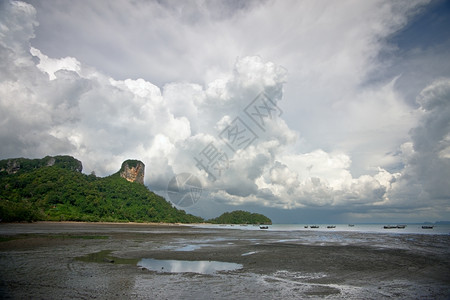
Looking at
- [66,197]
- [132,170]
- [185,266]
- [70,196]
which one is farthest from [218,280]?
[132,170]

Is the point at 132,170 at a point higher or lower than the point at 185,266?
higher

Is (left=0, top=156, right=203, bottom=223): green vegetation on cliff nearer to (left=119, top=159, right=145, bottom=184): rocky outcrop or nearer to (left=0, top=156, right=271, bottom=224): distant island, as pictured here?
(left=0, top=156, right=271, bottom=224): distant island

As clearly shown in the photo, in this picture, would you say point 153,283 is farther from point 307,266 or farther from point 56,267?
point 307,266

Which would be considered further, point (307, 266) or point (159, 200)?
point (159, 200)

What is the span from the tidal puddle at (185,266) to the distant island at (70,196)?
7184cm

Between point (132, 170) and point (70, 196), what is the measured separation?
223 ft

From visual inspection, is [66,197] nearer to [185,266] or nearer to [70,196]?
[70,196]

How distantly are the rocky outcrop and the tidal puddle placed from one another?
15614 centimetres

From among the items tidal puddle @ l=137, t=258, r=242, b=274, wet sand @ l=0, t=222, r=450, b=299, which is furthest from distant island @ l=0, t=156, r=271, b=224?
tidal puddle @ l=137, t=258, r=242, b=274

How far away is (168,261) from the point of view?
19969mm

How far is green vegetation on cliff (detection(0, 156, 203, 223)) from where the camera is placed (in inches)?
3305

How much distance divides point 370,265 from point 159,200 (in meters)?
152

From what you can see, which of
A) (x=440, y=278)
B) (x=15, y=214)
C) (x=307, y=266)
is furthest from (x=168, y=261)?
(x=15, y=214)

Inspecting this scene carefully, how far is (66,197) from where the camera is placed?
9850 cm
